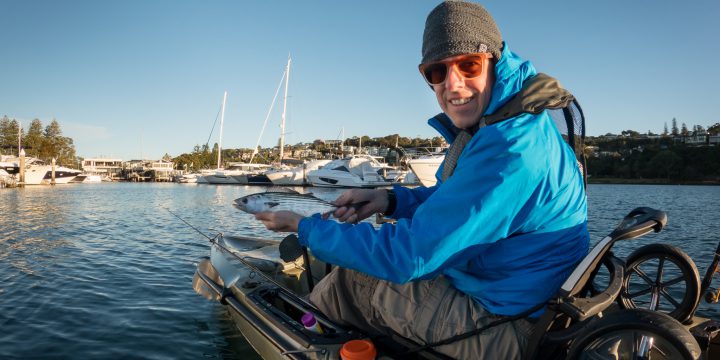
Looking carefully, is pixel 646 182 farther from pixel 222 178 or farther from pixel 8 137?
pixel 8 137

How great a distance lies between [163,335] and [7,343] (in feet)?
6.66

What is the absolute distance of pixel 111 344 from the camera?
586 centimetres

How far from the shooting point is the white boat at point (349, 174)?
59.6 metres

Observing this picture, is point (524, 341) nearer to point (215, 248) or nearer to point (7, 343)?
point (215, 248)

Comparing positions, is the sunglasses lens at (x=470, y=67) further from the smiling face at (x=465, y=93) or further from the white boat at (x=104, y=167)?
the white boat at (x=104, y=167)

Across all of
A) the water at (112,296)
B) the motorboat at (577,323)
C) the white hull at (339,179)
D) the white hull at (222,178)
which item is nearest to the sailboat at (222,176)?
the white hull at (222,178)

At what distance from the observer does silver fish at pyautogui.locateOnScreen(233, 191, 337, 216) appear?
360 cm

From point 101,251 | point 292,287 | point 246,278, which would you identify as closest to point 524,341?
point 246,278

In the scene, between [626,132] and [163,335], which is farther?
[626,132]

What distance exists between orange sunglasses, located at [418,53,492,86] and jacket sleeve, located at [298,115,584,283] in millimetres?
451

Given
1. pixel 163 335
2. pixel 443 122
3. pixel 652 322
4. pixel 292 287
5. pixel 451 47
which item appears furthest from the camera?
pixel 163 335

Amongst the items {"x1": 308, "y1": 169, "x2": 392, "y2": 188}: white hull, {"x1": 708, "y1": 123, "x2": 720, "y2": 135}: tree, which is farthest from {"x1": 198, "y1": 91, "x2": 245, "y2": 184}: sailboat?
{"x1": 708, "y1": 123, "x2": 720, "y2": 135}: tree

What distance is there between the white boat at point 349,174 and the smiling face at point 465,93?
5614 centimetres

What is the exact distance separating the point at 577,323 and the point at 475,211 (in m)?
0.87
